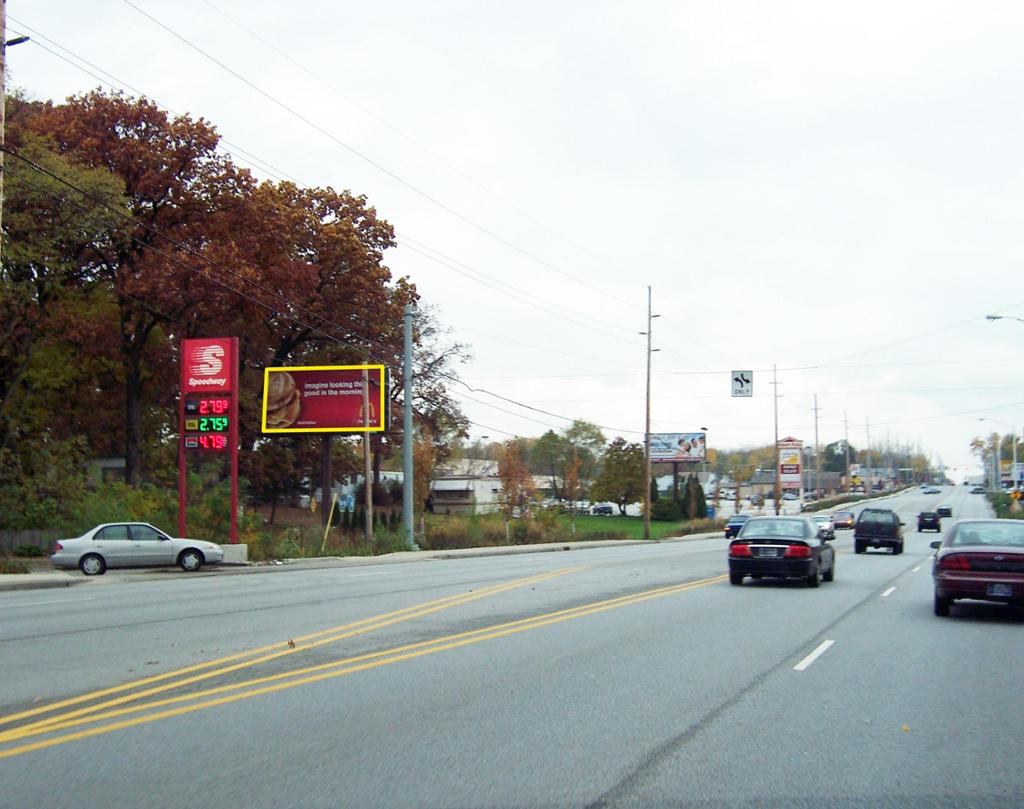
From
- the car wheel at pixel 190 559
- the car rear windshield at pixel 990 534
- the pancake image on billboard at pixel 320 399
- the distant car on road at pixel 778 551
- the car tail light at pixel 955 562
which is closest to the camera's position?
the car tail light at pixel 955 562

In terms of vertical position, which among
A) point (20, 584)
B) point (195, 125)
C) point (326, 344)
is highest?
point (195, 125)

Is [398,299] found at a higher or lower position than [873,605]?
higher

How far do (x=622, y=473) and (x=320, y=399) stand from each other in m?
64.9

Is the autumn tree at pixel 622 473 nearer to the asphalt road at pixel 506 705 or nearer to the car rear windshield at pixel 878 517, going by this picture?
the car rear windshield at pixel 878 517

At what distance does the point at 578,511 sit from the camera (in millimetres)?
123812

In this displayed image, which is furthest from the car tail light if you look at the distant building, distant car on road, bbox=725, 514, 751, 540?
the distant building

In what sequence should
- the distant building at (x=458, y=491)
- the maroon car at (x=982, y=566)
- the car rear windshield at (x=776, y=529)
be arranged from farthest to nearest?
the distant building at (x=458, y=491)
the car rear windshield at (x=776, y=529)
the maroon car at (x=982, y=566)

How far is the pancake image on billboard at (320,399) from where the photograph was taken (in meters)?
45.6

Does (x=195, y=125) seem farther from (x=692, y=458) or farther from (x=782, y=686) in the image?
(x=692, y=458)

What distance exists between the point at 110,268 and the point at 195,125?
6.91 m

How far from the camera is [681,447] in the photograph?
4131 inches

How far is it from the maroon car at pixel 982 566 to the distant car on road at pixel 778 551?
4896 mm

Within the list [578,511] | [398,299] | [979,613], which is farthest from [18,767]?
[578,511]

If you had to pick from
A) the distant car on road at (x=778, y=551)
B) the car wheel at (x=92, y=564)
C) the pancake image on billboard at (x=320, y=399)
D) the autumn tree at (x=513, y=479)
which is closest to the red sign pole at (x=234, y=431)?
the car wheel at (x=92, y=564)
